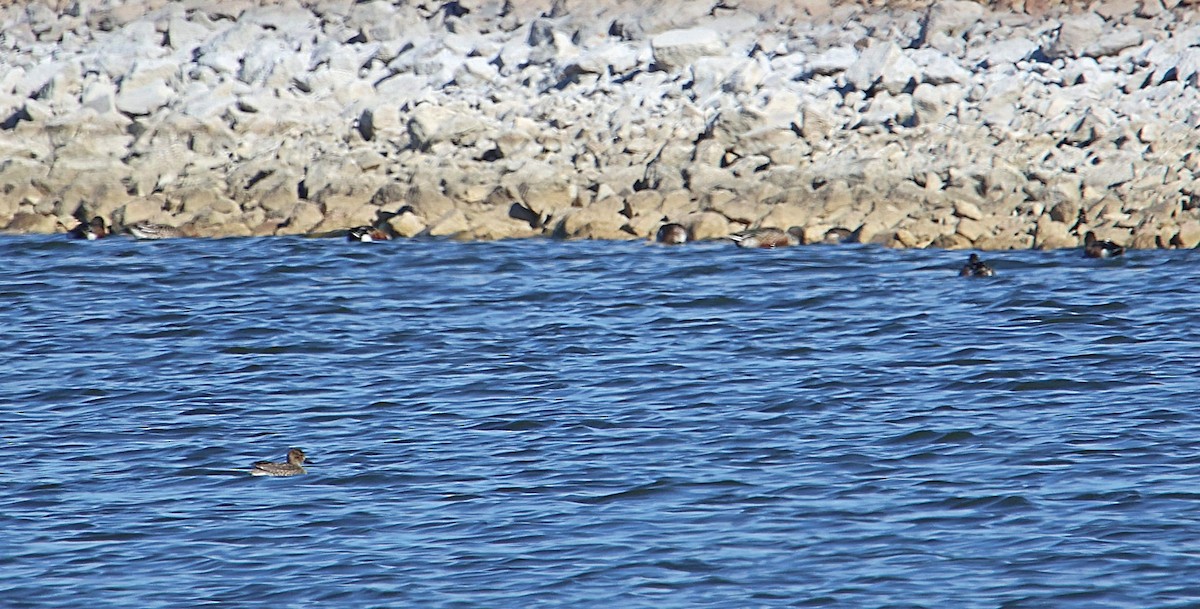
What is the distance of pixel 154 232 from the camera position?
2384 cm

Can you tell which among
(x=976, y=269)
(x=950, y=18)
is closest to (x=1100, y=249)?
(x=976, y=269)

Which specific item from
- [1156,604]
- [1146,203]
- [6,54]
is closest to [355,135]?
[6,54]

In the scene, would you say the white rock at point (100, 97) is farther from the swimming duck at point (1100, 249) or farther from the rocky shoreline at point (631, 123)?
the swimming duck at point (1100, 249)

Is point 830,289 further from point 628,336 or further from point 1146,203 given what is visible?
point 1146,203

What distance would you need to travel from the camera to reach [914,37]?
26.0 meters

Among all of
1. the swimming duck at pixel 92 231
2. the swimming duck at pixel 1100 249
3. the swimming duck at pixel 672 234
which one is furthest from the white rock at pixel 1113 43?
the swimming duck at pixel 92 231

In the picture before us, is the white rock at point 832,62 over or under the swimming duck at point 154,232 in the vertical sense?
over

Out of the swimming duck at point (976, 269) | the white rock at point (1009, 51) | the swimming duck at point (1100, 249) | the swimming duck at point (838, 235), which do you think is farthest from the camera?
the white rock at point (1009, 51)

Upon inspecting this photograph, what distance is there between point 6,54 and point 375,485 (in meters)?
19.0

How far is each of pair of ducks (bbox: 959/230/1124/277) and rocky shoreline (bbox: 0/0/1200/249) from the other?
21.6 inches

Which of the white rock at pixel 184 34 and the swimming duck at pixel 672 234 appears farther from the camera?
the white rock at pixel 184 34

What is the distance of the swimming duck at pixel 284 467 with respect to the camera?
13009 mm

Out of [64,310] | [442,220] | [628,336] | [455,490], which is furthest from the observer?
[442,220]

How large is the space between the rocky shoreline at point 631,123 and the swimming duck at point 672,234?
0.31 metres
